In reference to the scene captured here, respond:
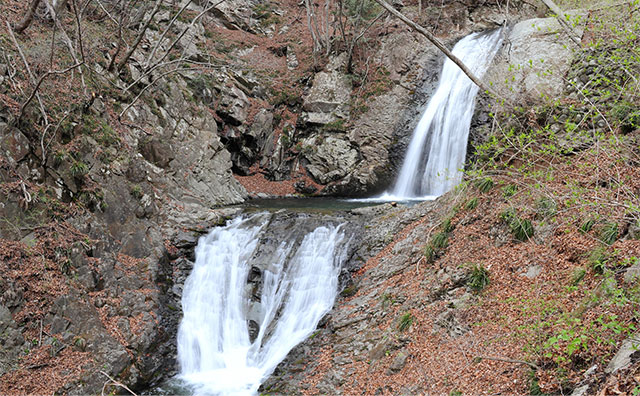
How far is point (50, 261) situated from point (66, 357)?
1.82 metres

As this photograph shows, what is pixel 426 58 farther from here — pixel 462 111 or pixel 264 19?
pixel 264 19

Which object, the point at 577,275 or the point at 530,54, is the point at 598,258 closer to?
the point at 577,275

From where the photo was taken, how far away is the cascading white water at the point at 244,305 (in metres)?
7.16

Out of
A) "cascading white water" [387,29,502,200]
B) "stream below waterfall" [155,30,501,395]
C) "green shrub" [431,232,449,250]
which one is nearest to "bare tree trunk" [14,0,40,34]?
"stream below waterfall" [155,30,501,395]

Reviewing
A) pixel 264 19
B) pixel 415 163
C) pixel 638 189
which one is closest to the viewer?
pixel 638 189

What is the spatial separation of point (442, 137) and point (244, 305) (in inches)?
410

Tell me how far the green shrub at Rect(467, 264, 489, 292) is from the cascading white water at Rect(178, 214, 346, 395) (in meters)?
3.24

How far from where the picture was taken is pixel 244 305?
8.36m

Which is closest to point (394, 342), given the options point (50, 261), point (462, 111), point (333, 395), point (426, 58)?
point (333, 395)

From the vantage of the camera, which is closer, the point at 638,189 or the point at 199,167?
the point at 638,189

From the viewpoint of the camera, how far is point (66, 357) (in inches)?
236

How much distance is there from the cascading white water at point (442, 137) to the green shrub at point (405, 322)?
836cm

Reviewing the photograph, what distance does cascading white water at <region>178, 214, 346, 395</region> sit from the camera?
7164mm

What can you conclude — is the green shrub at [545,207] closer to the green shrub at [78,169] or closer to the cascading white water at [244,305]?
the cascading white water at [244,305]
